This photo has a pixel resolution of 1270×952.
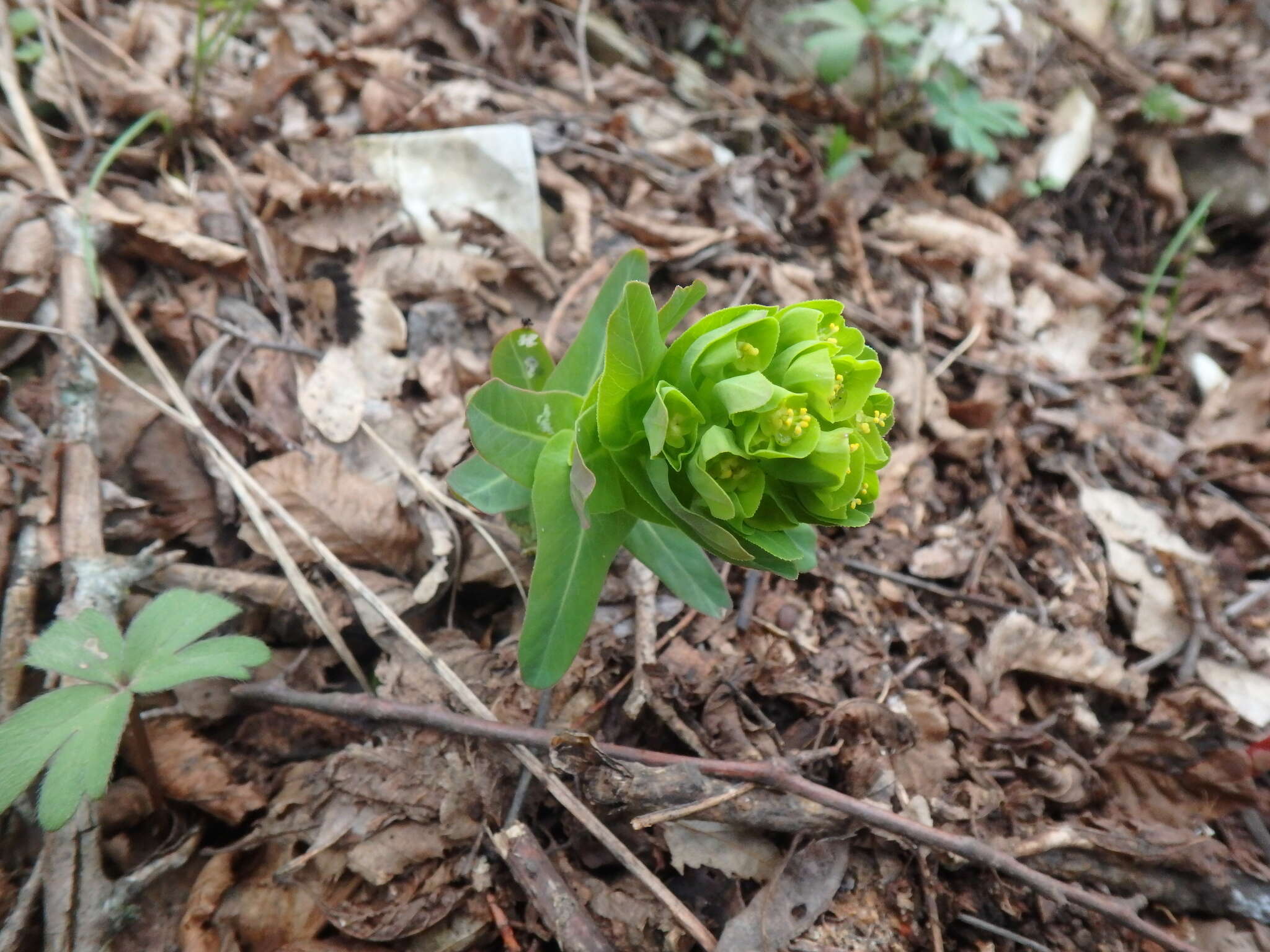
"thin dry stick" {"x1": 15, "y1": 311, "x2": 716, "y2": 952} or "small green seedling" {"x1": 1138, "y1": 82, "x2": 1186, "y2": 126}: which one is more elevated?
"small green seedling" {"x1": 1138, "y1": 82, "x2": 1186, "y2": 126}

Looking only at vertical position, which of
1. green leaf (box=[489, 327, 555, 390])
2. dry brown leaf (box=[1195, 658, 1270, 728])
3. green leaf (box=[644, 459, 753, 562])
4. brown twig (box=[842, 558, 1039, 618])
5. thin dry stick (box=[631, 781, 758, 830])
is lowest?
thin dry stick (box=[631, 781, 758, 830])

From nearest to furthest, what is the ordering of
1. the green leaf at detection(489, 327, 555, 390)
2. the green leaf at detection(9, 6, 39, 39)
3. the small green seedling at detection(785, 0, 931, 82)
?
the green leaf at detection(489, 327, 555, 390) → the green leaf at detection(9, 6, 39, 39) → the small green seedling at detection(785, 0, 931, 82)

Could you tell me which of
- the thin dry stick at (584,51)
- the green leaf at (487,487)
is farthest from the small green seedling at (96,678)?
the thin dry stick at (584,51)

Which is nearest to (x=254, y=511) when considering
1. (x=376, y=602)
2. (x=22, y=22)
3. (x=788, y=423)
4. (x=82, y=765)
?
(x=376, y=602)

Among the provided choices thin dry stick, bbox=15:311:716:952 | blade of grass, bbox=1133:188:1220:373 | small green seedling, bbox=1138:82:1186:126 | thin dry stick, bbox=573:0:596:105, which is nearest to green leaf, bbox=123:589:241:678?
thin dry stick, bbox=15:311:716:952

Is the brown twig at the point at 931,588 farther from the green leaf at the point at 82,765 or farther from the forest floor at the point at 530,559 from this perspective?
the green leaf at the point at 82,765

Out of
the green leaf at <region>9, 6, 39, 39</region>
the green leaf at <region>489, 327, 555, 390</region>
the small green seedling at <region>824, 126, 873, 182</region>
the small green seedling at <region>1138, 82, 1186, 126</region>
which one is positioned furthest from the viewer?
the small green seedling at <region>1138, 82, 1186, 126</region>

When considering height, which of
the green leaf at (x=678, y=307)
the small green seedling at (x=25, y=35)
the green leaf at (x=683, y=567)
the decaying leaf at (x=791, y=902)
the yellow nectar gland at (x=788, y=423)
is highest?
the small green seedling at (x=25, y=35)

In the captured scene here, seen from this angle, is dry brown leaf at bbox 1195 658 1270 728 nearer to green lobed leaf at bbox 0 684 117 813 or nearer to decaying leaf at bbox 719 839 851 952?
decaying leaf at bbox 719 839 851 952
